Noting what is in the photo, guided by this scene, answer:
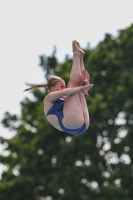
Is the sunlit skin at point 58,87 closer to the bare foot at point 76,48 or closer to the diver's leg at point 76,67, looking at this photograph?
the diver's leg at point 76,67

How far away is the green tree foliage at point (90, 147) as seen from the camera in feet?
82.7

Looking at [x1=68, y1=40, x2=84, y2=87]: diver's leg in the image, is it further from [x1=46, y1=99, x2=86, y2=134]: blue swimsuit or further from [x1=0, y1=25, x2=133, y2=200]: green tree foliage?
[x1=0, y1=25, x2=133, y2=200]: green tree foliage

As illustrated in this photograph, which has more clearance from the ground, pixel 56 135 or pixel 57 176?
pixel 56 135

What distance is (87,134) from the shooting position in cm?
2545

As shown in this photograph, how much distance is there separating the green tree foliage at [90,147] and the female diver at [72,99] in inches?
607

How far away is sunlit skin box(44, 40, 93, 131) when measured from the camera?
861 cm

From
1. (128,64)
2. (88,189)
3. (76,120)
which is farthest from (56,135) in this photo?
(76,120)

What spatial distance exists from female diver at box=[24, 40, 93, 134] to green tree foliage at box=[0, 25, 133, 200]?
1543cm

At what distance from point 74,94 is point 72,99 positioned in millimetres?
79

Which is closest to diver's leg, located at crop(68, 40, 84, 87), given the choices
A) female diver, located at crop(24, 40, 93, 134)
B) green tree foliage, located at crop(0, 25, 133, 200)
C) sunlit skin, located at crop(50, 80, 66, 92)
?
female diver, located at crop(24, 40, 93, 134)

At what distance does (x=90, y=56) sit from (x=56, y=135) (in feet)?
13.6

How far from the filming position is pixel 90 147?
25.4 m

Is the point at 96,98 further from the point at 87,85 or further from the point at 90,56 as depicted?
the point at 87,85

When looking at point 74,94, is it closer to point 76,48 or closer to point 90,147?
point 76,48
